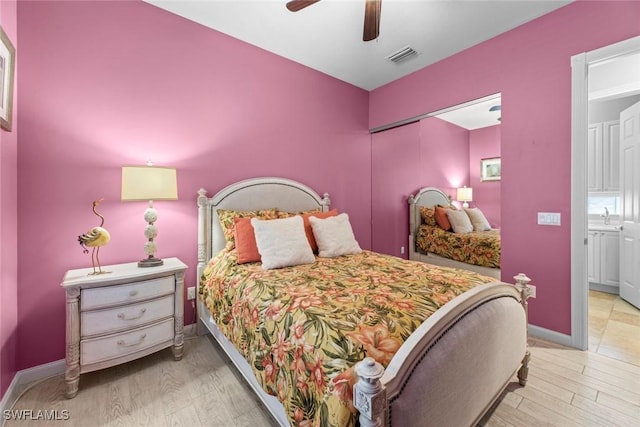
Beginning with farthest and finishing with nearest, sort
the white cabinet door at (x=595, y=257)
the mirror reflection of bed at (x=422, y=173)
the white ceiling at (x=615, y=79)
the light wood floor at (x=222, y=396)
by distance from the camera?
the mirror reflection of bed at (x=422, y=173)
the white cabinet door at (x=595, y=257)
the white ceiling at (x=615, y=79)
the light wood floor at (x=222, y=396)

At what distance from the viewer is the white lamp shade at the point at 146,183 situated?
1.88m

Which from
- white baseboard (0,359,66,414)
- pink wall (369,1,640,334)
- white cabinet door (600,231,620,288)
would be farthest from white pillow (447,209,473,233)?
white baseboard (0,359,66,414)

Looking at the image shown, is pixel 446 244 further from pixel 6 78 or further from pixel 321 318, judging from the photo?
pixel 6 78

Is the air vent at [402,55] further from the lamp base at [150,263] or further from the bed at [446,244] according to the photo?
the lamp base at [150,263]

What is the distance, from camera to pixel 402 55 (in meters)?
2.95

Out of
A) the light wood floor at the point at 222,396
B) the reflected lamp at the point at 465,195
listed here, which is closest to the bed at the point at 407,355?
the light wood floor at the point at 222,396

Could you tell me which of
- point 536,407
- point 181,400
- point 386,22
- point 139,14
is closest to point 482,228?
point 536,407

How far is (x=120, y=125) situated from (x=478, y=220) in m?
4.14

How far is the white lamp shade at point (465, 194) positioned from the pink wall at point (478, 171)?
58 millimetres

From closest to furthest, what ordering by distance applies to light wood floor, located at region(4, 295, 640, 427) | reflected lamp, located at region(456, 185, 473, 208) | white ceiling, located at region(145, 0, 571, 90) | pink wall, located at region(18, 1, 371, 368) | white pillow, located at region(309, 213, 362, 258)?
light wood floor, located at region(4, 295, 640, 427)
pink wall, located at region(18, 1, 371, 368)
white ceiling, located at region(145, 0, 571, 90)
white pillow, located at region(309, 213, 362, 258)
reflected lamp, located at region(456, 185, 473, 208)

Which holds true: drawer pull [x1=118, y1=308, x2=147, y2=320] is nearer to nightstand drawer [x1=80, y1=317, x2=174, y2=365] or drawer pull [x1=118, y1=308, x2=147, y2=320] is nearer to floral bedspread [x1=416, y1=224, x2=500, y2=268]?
nightstand drawer [x1=80, y1=317, x2=174, y2=365]

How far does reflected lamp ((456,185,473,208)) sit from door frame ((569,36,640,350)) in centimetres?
193

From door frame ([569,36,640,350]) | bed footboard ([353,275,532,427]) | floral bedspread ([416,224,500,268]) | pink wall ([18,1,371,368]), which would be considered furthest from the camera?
floral bedspread ([416,224,500,268])

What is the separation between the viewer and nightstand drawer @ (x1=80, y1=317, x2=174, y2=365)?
1680 mm
